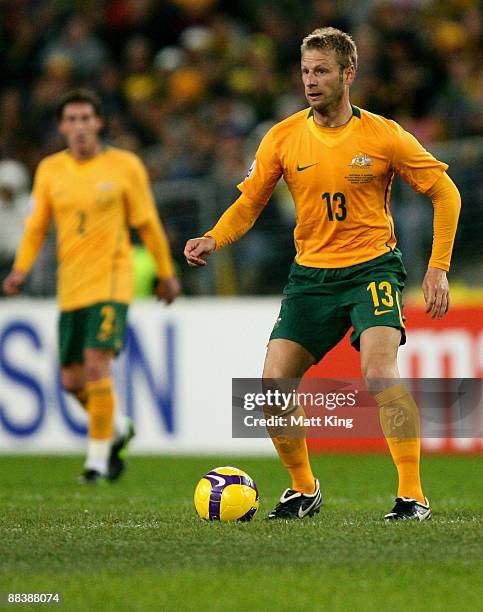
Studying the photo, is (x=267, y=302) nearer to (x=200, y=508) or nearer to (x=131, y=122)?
(x=131, y=122)

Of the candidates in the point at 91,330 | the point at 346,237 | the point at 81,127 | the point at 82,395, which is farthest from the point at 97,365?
the point at 346,237

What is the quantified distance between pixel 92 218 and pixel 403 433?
407cm

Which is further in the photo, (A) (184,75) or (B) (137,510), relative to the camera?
(A) (184,75)

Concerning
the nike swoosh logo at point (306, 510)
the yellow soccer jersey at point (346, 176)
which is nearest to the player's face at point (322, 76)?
the yellow soccer jersey at point (346, 176)

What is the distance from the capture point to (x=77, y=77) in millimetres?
16672

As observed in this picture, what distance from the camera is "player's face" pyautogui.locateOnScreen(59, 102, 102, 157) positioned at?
32.2 feet

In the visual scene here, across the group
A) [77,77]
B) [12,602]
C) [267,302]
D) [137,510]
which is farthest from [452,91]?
[12,602]

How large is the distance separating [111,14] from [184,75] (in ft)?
5.83

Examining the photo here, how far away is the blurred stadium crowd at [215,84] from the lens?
44.9 feet

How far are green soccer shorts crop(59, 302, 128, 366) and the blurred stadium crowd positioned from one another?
3808 millimetres

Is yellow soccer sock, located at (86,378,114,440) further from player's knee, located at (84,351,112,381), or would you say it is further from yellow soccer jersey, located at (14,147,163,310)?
yellow soccer jersey, located at (14,147,163,310)

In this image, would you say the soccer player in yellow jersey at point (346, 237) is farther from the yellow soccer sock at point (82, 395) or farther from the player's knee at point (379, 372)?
the yellow soccer sock at point (82, 395)

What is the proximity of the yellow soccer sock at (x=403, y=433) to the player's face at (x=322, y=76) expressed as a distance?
1.42 m

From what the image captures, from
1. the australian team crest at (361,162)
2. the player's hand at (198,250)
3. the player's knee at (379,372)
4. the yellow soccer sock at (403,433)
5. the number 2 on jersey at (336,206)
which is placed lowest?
the yellow soccer sock at (403,433)
